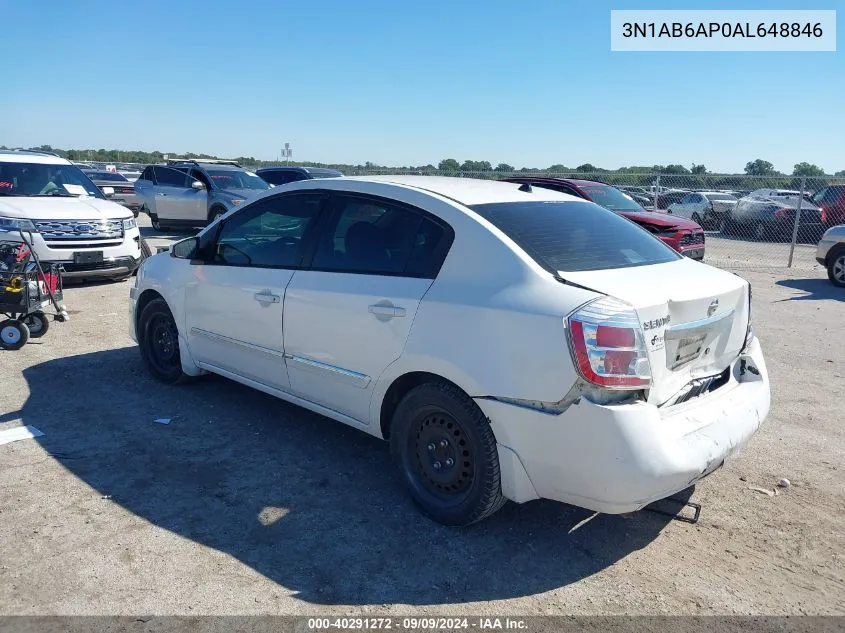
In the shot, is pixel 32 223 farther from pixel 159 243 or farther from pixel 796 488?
pixel 796 488

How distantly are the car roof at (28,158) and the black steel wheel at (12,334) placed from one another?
15.3 ft

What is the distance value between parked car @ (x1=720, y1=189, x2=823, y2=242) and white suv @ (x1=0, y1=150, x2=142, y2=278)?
1752cm

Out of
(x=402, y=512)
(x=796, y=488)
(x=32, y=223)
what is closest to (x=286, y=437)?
(x=402, y=512)

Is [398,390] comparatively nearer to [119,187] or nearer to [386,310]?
[386,310]

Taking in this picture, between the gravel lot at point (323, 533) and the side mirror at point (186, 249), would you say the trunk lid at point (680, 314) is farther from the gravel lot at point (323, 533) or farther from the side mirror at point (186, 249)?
the side mirror at point (186, 249)

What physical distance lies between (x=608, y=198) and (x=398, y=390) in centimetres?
1010

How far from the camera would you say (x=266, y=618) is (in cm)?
294

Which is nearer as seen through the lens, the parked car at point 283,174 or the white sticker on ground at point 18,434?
the white sticker on ground at point 18,434

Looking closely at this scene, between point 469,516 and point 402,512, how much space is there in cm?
46

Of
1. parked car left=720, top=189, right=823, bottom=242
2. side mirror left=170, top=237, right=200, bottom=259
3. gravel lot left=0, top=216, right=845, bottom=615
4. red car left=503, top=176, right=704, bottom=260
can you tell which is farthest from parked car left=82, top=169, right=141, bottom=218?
parked car left=720, top=189, right=823, bottom=242

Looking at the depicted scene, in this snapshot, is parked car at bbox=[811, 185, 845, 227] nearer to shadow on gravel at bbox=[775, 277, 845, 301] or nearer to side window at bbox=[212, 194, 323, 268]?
shadow on gravel at bbox=[775, 277, 845, 301]

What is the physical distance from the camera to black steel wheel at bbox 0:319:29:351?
22.0 feet

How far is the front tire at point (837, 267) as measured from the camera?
1216 cm

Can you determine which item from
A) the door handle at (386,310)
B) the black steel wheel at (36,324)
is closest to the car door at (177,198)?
the black steel wheel at (36,324)
